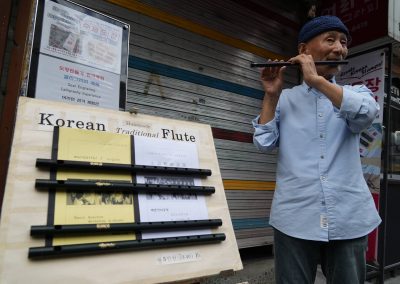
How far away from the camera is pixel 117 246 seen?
4.64 ft

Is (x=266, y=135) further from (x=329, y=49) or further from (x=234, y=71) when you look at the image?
(x=234, y=71)

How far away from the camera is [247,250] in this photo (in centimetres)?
477

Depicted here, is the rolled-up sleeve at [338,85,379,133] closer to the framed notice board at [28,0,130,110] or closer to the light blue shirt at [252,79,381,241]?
the light blue shirt at [252,79,381,241]

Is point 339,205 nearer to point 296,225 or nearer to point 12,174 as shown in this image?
A: point 296,225

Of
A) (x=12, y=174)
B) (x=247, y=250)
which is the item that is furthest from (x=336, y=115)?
(x=247, y=250)

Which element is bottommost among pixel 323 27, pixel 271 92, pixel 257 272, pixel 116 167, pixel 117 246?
pixel 257 272

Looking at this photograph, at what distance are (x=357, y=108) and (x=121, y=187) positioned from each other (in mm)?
1185

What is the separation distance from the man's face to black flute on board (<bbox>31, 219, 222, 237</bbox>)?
1028mm

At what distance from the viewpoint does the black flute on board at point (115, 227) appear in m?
1.31

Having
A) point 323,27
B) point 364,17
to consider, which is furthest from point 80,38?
point 364,17

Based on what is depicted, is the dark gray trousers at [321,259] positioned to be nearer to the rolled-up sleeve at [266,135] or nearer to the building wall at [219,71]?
the rolled-up sleeve at [266,135]

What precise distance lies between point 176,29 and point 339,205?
3.00 meters

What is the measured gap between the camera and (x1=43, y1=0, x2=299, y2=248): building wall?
373 centimetres

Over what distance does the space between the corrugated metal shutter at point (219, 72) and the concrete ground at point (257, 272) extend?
0.26 metres
